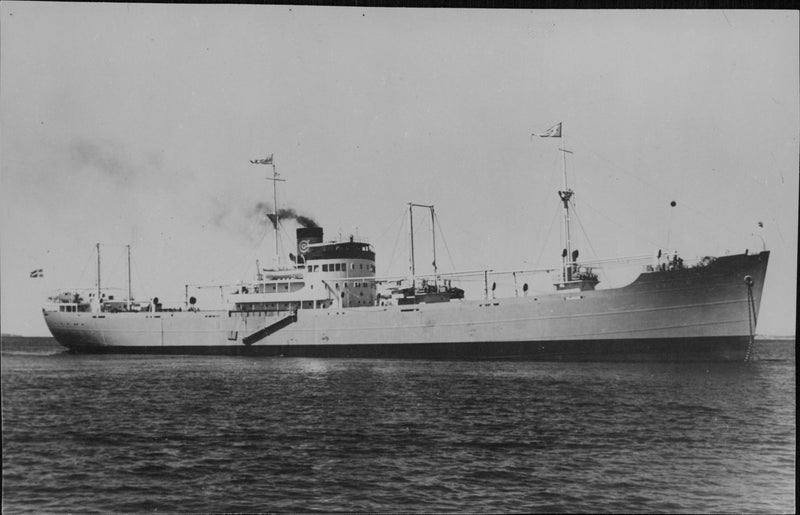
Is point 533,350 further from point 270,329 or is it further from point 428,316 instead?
point 270,329

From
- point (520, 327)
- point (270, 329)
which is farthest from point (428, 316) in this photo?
point (270, 329)

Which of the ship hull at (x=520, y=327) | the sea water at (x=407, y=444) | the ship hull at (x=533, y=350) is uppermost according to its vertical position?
the ship hull at (x=520, y=327)

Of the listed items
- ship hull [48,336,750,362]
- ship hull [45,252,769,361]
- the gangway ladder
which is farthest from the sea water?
the gangway ladder

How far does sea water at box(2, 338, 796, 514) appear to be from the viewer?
10414 mm

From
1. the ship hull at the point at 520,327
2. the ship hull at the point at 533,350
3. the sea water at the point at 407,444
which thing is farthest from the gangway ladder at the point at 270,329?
the sea water at the point at 407,444

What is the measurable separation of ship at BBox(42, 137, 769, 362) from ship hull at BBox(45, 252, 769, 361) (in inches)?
1.7

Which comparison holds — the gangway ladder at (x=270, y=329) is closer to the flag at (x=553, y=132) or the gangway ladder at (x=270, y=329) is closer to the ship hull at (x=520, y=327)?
the ship hull at (x=520, y=327)

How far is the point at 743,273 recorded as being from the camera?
23.0m

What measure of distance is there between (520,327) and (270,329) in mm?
12124

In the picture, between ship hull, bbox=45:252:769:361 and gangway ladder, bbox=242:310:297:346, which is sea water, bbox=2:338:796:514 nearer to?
ship hull, bbox=45:252:769:361

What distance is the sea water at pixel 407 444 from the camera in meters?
10.4

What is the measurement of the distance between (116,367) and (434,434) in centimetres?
1669

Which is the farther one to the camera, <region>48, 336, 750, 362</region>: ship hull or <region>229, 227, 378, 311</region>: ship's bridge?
<region>229, 227, 378, 311</region>: ship's bridge

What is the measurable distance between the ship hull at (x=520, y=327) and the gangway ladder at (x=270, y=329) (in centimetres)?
5
